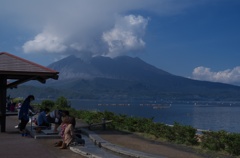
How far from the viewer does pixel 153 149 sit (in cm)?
1169

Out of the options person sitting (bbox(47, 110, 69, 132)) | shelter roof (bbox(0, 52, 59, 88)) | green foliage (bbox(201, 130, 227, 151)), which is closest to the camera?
green foliage (bbox(201, 130, 227, 151))

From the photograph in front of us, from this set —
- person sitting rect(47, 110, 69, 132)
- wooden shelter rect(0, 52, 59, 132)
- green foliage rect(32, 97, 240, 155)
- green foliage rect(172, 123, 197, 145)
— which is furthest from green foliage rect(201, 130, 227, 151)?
wooden shelter rect(0, 52, 59, 132)

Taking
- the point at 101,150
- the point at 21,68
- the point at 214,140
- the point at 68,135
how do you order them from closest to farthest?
the point at 101,150, the point at 68,135, the point at 214,140, the point at 21,68

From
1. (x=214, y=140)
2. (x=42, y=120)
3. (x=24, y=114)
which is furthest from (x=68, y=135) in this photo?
(x=214, y=140)

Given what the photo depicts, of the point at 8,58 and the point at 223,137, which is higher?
the point at 8,58

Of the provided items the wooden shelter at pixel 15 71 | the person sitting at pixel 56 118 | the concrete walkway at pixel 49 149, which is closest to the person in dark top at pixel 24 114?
the concrete walkway at pixel 49 149

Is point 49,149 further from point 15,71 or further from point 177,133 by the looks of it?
point 177,133

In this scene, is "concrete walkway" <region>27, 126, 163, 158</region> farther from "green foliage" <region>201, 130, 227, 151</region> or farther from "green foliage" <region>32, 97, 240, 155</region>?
"green foliage" <region>201, 130, 227, 151</region>

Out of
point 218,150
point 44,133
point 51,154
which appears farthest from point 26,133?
point 218,150

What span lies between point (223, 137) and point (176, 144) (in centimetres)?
210

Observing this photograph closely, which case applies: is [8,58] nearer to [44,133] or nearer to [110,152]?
[44,133]

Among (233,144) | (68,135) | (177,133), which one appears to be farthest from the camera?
(177,133)

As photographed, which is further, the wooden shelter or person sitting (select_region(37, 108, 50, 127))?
person sitting (select_region(37, 108, 50, 127))

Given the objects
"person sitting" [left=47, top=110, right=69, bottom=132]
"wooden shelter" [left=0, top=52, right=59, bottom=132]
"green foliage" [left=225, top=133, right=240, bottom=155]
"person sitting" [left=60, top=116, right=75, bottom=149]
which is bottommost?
"green foliage" [left=225, top=133, right=240, bottom=155]
